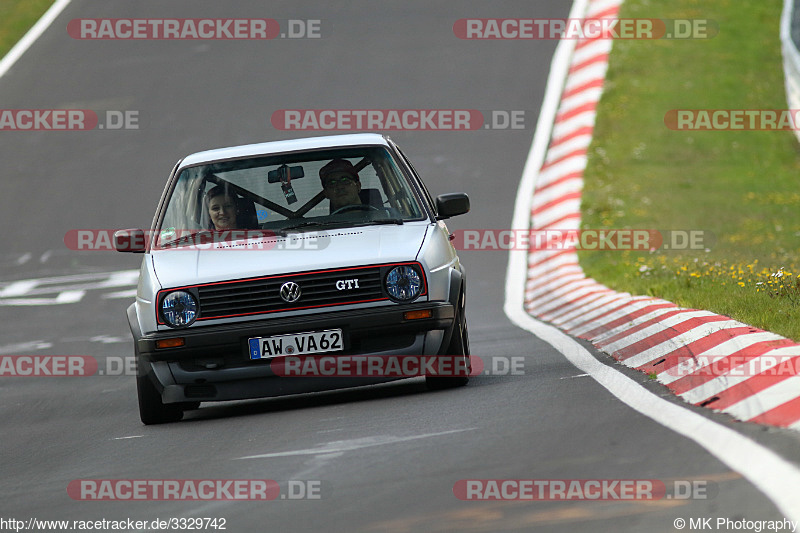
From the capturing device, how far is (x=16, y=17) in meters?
31.2

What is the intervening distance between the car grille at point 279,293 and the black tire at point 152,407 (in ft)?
1.97

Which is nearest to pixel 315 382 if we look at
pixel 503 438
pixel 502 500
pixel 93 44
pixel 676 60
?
pixel 503 438

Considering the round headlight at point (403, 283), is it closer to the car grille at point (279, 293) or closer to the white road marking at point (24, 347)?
the car grille at point (279, 293)

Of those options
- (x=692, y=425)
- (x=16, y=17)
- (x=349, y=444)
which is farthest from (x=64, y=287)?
(x=16, y=17)

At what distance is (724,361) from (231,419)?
306 cm

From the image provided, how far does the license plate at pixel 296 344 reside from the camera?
8.27 m

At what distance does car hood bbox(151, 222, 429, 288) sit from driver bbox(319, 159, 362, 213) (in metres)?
0.41

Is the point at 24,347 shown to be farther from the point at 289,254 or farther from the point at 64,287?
the point at 289,254

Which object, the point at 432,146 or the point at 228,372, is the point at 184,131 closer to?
the point at 432,146

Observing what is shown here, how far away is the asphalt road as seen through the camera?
18.0 ft

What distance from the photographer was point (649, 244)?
1736cm

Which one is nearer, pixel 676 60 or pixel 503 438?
pixel 503 438

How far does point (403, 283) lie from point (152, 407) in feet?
5.92

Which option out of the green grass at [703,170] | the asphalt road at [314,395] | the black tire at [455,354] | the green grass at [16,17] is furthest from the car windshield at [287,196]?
the green grass at [16,17]
